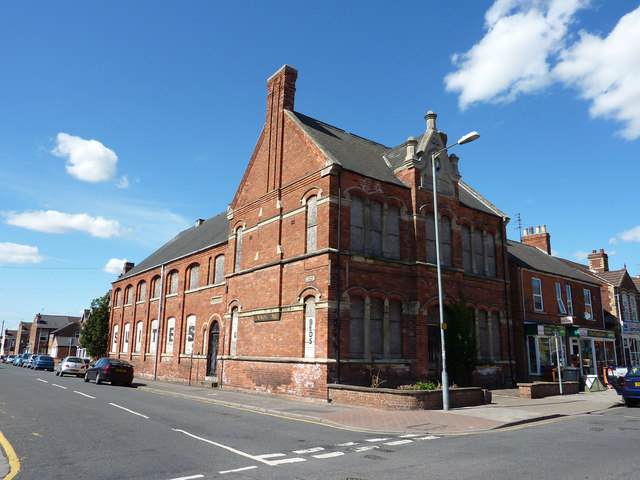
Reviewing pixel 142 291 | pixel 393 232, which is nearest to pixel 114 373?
pixel 142 291

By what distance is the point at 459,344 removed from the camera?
20547mm

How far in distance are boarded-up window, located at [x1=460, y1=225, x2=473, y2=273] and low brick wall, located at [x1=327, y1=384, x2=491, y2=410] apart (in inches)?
318

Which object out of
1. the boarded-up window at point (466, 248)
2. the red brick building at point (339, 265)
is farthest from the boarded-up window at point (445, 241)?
the boarded-up window at point (466, 248)

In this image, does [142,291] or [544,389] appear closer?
[544,389]

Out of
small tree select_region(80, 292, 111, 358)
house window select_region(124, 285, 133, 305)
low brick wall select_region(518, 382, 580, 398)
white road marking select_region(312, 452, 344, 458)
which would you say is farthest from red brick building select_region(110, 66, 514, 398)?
small tree select_region(80, 292, 111, 358)

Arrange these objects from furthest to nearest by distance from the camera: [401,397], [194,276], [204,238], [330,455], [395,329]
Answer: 1. [204,238]
2. [194,276]
3. [395,329]
4. [401,397]
5. [330,455]

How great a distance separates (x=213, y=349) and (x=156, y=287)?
442 inches

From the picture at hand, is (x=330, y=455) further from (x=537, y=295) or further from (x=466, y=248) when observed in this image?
(x=537, y=295)

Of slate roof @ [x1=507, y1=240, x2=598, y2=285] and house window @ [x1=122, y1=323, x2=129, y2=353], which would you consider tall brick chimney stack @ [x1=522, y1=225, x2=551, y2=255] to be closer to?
slate roof @ [x1=507, y1=240, x2=598, y2=285]

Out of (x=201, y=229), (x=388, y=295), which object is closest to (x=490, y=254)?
(x=388, y=295)

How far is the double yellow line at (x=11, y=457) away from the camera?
6.74m

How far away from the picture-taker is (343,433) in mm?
10805

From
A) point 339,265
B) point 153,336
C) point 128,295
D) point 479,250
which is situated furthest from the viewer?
point 128,295

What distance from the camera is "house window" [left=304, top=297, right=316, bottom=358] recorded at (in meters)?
17.7
